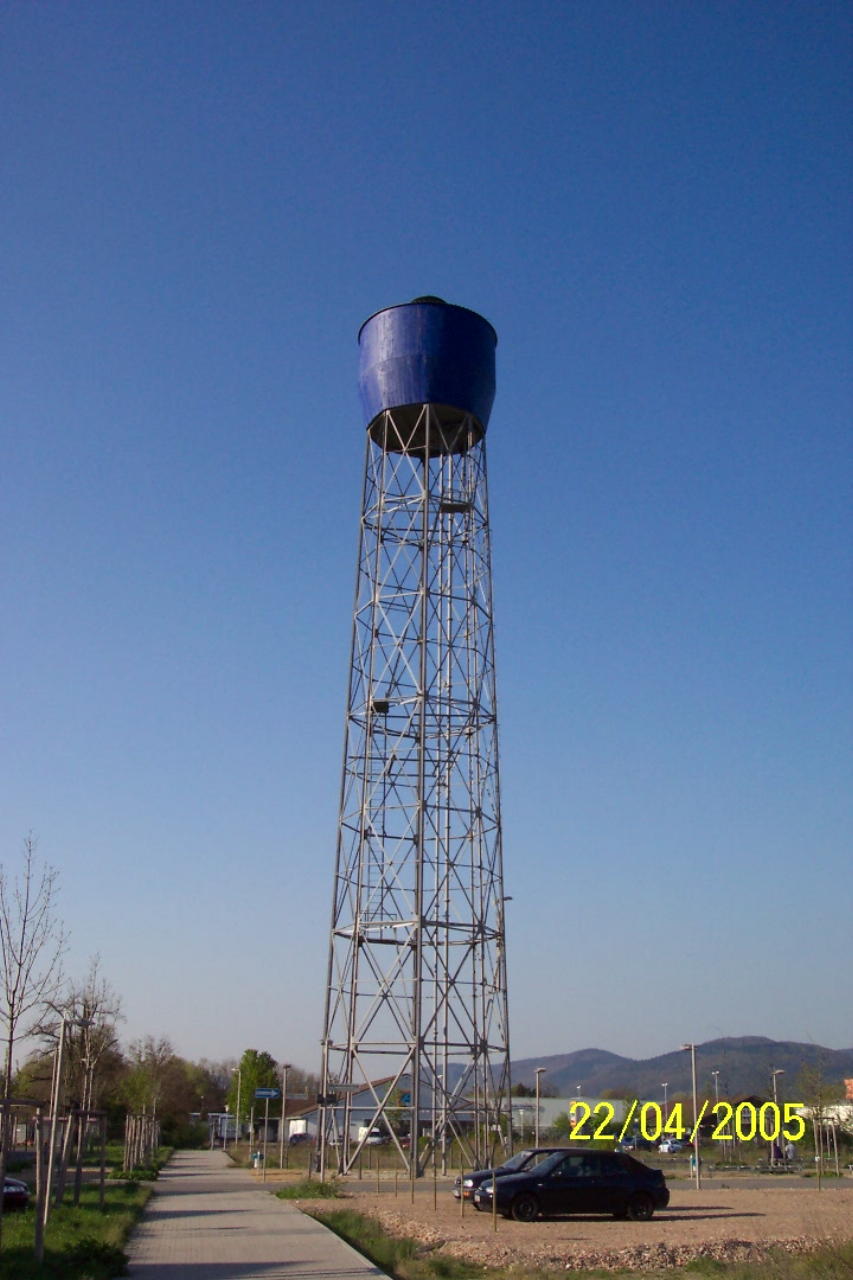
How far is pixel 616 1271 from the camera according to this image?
57.1 ft

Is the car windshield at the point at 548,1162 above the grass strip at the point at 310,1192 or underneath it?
above

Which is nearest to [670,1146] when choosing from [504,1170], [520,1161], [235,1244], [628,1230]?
[520,1161]

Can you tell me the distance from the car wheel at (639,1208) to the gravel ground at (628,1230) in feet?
1.11

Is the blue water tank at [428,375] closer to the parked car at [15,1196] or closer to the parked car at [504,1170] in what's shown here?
the parked car at [504,1170]

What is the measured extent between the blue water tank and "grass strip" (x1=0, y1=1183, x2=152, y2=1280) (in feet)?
Result: 77.0

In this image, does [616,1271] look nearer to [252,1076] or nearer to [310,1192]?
[310,1192]

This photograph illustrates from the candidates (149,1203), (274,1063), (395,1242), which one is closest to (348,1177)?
(149,1203)

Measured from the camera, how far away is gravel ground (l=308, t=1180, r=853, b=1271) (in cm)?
1848

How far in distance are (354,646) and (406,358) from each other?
9025 millimetres

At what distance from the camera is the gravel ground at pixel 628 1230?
1848 cm

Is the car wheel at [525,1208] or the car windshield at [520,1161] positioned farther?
the car windshield at [520,1161]

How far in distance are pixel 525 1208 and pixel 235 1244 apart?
7517mm

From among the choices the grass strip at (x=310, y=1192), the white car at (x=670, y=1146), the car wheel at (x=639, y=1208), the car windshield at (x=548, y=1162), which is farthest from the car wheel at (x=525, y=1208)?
the white car at (x=670, y=1146)

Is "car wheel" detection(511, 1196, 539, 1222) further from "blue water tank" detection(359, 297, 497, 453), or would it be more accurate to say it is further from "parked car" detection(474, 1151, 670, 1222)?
"blue water tank" detection(359, 297, 497, 453)
